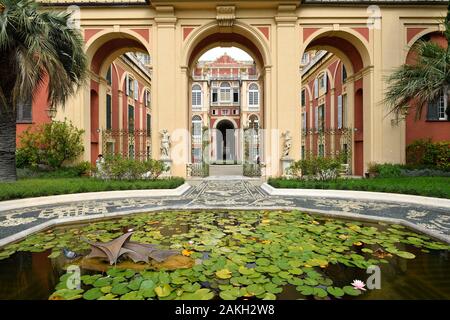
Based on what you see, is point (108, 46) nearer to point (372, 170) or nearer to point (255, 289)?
point (372, 170)

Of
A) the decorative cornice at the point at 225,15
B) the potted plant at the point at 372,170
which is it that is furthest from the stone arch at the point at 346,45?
the potted plant at the point at 372,170

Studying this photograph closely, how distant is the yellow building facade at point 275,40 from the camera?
44.3 ft

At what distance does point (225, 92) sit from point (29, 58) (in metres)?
34.3

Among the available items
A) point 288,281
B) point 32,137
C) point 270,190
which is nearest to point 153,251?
point 288,281

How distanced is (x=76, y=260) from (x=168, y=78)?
37.5ft

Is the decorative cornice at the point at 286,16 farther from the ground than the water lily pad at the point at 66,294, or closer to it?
farther from the ground

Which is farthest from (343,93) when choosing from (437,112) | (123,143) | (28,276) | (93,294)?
(28,276)

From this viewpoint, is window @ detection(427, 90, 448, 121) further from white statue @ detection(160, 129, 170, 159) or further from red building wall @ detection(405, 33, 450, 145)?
white statue @ detection(160, 129, 170, 159)

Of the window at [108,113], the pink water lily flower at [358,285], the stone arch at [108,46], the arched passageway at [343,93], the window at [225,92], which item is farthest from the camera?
the window at [225,92]

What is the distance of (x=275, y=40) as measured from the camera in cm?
1369

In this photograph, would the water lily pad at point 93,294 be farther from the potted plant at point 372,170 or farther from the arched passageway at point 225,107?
the arched passageway at point 225,107

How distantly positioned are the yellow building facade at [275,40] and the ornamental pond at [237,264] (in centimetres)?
882

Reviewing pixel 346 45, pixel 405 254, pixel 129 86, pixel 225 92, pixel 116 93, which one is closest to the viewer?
pixel 405 254

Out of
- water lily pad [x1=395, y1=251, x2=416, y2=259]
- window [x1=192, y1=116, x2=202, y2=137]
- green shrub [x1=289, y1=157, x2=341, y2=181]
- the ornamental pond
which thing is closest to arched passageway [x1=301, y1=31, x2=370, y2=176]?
green shrub [x1=289, y1=157, x2=341, y2=181]
